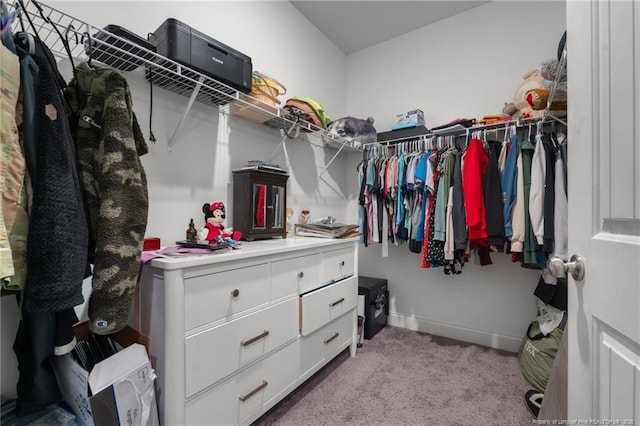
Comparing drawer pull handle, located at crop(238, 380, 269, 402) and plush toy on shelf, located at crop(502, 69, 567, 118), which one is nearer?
drawer pull handle, located at crop(238, 380, 269, 402)

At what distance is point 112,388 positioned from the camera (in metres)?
0.81

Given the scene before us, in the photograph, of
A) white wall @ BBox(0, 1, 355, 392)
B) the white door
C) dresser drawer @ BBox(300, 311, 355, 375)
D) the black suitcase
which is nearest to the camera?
the white door

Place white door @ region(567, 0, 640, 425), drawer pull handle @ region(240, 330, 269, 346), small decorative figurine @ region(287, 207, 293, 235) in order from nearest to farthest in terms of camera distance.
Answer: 1. white door @ region(567, 0, 640, 425)
2. drawer pull handle @ region(240, 330, 269, 346)
3. small decorative figurine @ region(287, 207, 293, 235)

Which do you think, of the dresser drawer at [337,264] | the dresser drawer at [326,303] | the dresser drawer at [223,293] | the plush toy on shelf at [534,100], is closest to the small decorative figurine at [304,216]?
the dresser drawer at [337,264]

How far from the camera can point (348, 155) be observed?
285cm

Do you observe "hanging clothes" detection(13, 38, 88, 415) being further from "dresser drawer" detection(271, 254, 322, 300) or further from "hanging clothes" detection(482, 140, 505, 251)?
"hanging clothes" detection(482, 140, 505, 251)

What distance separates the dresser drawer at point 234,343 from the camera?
1.00 metres

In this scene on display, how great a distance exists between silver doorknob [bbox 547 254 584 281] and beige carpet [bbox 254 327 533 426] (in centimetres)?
112

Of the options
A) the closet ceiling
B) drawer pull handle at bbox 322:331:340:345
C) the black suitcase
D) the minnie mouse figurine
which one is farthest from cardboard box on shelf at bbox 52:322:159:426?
the closet ceiling

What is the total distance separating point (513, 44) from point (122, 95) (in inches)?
101

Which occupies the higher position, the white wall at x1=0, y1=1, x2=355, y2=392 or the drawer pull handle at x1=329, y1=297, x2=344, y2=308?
the white wall at x1=0, y1=1, x2=355, y2=392

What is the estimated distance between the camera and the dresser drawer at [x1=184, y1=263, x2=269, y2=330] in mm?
993

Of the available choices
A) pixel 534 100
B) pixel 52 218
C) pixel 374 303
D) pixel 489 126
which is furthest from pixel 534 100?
pixel 52 218

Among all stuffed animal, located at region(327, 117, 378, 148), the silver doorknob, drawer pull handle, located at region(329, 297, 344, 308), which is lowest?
drawer pull handle, located at region(329, 297, 344, 308)
